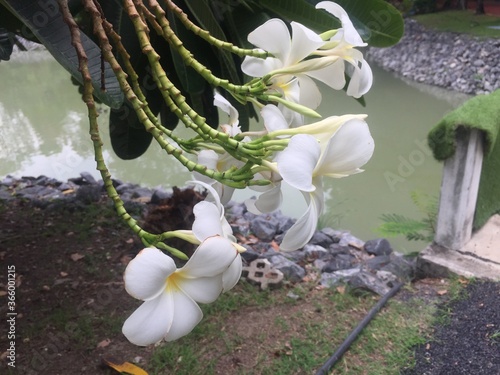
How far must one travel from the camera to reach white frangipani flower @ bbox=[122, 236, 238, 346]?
333 millimetres

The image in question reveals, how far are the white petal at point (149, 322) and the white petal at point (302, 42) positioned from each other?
214 mm

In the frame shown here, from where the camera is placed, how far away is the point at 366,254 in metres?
2.75

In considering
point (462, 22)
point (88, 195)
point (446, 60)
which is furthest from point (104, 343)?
point (462, 22)

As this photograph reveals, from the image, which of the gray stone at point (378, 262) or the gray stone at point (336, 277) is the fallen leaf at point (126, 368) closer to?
the gray stone at point (336, 277)

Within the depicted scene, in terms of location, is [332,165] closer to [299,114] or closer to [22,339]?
[299,114]

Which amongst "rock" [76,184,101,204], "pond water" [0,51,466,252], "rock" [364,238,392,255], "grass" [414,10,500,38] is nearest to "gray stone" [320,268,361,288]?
"rock" [364,238,392,255]

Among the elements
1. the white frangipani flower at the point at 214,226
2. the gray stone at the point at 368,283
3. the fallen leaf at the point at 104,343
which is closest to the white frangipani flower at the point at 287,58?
the white frangipani flower at the point at 214,226

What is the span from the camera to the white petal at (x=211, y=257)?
0.34 metres

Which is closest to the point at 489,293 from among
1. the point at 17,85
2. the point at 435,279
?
the point at 435,279

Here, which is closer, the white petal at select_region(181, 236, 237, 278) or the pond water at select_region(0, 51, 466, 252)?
the white petal at select_region(181, 236, 237, 278)

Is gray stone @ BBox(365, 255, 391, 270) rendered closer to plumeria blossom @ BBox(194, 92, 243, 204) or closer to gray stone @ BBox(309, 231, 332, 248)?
gray stone @ BBox(309, 231, 332, 248)

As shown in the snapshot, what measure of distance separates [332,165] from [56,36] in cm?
37

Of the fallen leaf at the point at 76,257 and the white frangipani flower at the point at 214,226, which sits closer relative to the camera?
the white frangipani flower at the point at 214,226

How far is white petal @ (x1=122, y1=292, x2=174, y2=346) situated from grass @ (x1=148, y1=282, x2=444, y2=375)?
52.9 inches
